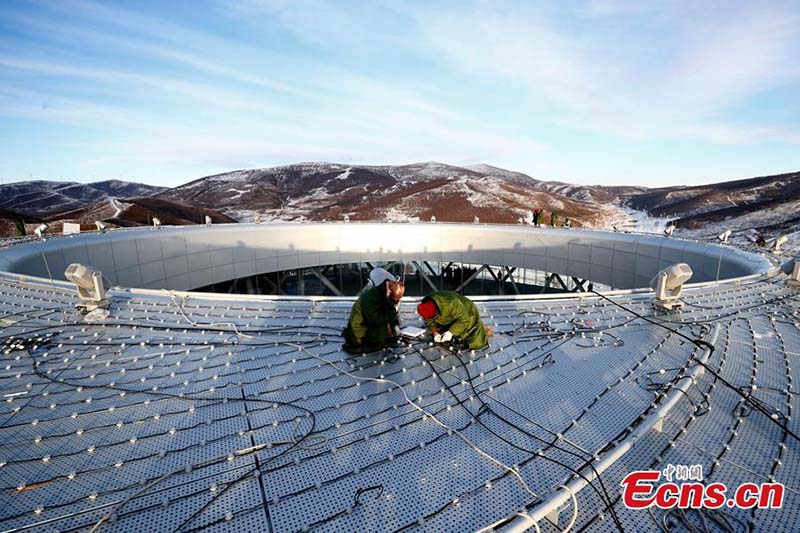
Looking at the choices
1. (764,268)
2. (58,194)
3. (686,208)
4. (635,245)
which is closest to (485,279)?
(635,245)

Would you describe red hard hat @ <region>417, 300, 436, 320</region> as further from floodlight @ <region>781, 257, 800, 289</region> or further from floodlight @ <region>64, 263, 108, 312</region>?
floodlight @ <region>781, 257, 800, 289</region>

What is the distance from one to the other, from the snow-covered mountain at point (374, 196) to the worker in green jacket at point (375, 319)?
2483cm

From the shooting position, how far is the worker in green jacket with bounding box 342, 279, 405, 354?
17.1 ft

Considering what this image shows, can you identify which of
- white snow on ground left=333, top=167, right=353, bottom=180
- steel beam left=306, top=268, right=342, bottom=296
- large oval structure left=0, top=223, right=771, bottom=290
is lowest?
steel beam left=306, top=268, right=342, bottom=296

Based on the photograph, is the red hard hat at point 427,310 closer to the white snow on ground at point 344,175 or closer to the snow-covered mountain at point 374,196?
the snow-covered mountain at point 374,196

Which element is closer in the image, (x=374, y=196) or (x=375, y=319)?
(x=375, y=319)

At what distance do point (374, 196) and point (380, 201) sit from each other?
20528 millimetres

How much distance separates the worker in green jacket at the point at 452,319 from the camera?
207 inches

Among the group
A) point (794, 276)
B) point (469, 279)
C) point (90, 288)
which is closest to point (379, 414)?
point (90, 288)

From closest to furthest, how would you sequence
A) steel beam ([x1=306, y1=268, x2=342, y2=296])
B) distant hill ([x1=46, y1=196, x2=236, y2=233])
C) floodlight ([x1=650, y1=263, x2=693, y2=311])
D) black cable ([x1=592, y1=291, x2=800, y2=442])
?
black cable ([x1=592, y1=291, x2=800, y2=442]), floodlight ([x1=650, y1=263, x2=693, y2=311]), steel beam ([x1=306, y1=268, x2=342, y2=296]), distant hill ([x1=46, y1=196, x2=236, y2=233])

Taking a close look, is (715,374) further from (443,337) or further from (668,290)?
(443,337)

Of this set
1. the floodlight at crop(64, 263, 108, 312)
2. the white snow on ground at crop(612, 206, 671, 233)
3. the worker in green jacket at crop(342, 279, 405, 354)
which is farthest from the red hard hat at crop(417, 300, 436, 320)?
the white snow on ground at crop(612, 206, 671, 233)

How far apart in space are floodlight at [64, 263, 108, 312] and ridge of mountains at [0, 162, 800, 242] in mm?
15301

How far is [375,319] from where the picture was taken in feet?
17.5
